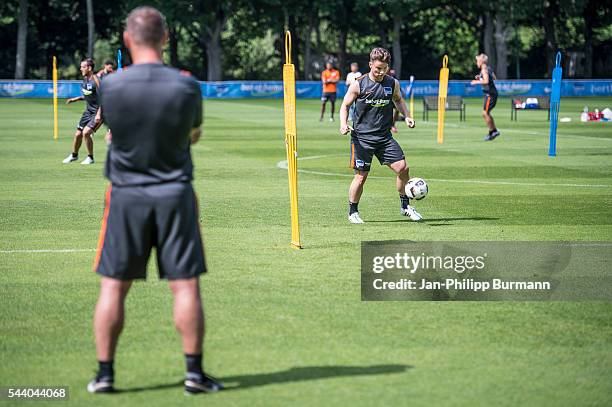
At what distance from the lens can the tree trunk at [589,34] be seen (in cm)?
7031

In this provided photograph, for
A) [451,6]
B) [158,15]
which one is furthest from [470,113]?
[158,15]

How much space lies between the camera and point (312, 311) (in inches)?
330

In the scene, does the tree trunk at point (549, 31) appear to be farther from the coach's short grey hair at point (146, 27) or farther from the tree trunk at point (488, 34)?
the coach's short grey hair at point (146, 27)

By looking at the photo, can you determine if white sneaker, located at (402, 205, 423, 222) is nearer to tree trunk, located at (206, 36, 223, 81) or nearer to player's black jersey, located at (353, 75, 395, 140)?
player's black jersey, located at (353, 75, 395, 140)

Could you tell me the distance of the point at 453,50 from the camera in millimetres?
81812

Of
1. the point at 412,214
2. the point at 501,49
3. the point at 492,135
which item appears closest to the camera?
the point at 412,214

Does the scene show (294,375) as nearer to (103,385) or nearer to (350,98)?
(103,385)

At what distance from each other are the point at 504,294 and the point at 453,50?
2931 inches

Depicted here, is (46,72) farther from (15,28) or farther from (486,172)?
(486,172)

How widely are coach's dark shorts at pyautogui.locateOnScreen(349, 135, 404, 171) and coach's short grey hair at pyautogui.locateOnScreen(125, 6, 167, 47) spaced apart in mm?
7650

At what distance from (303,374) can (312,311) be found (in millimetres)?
1775

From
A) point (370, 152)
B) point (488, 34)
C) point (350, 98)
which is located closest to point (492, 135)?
point (370, 152)

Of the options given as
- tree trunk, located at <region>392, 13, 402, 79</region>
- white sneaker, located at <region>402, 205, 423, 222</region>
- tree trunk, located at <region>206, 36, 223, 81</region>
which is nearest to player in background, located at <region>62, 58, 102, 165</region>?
white sneaker, located at <region>402, 205, 423, 222</region>

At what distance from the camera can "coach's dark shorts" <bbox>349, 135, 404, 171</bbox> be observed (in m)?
13.6
